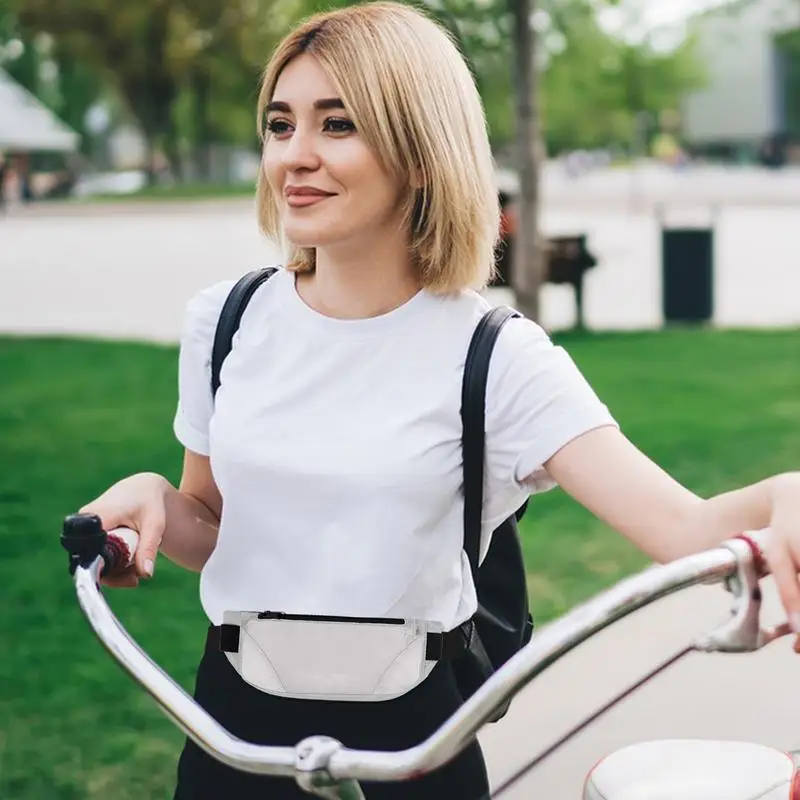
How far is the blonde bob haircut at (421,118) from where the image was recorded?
1.90m

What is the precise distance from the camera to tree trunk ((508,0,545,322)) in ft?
42.1

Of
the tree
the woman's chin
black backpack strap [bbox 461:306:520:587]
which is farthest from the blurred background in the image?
the tree

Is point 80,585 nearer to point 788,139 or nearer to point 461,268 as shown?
point 461,268

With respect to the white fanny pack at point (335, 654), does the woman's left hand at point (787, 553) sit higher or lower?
higher

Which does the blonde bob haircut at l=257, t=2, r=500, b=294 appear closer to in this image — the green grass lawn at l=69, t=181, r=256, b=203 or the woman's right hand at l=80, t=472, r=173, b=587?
the woman's right hand at l=80, t=472, r=173, b=587

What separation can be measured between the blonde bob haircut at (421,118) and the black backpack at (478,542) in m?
0.13

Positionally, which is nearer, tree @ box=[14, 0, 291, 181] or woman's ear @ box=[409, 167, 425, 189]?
woman's ear @ box=[409, 167, 425, 189]

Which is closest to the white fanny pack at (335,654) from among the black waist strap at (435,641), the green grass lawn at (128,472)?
the black waist strap at (435,641)

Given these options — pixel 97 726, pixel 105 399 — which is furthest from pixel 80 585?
pixel 105 399

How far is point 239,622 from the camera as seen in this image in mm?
1977

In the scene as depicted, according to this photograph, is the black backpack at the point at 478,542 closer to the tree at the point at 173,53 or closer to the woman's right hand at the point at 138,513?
the woman's right hand at the point at 138,513

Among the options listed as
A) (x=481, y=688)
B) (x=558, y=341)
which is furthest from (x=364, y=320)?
(x=558, y=341)

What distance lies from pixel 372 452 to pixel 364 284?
24cm

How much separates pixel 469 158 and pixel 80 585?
75 cm
